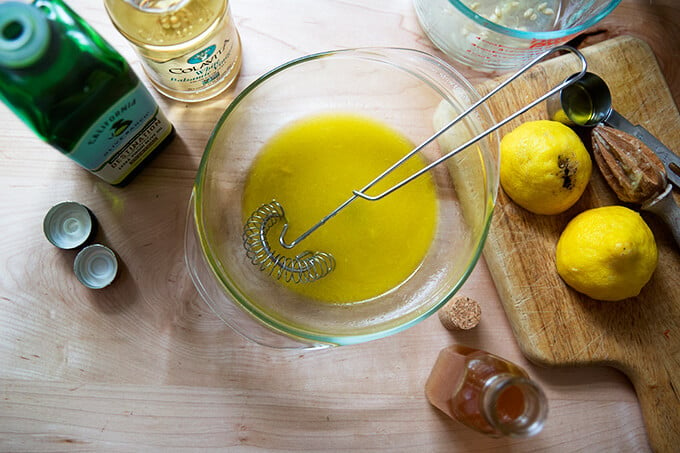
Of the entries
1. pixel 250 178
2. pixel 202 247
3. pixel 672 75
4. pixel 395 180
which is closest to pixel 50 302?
pixel 202 247

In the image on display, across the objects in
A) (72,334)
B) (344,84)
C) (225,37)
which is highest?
(225,37)

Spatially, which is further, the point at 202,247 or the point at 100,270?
the point at 100,270

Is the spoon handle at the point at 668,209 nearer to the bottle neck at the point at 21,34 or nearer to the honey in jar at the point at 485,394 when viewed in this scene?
the honey in jar at the point at 485,394

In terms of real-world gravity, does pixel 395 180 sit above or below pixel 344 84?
below

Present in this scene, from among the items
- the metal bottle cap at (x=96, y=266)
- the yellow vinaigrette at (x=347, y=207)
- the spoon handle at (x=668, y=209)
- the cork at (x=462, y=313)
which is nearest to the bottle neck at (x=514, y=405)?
the cork at (x=462, y=313)

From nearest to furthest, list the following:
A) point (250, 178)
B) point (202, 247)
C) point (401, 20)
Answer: point (202, 247) < point (250, 178) < point (401, 20)

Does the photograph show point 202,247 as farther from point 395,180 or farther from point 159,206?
point 395,180

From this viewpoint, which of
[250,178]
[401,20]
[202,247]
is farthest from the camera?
[401,20]

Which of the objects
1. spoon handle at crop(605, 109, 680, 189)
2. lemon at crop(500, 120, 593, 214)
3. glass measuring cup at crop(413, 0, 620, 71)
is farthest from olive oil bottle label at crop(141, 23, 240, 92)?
spoon handle at crop(605, 109, 680, 189)
